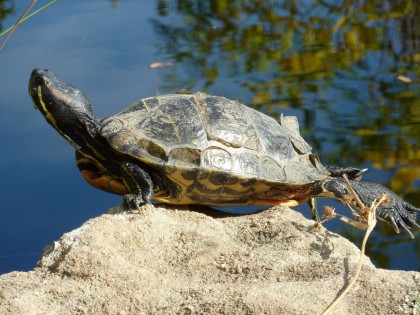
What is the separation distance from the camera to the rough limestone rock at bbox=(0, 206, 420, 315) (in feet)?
9.66

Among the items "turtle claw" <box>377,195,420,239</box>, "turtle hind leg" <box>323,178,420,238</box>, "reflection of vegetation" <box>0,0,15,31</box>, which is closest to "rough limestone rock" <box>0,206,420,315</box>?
"turtle hind leg" <box>323,178,420,238</box>

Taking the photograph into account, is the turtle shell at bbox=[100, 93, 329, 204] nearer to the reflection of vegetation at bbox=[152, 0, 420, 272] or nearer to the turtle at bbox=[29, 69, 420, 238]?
the turtle at bbox=[29, 69, 420, 238]

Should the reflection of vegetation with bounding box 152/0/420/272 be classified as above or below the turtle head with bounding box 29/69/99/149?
below

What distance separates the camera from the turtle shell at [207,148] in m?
3.90

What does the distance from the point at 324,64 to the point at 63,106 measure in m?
3.92

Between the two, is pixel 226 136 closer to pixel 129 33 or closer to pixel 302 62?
pixel 302 62

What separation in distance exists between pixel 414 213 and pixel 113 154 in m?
1.72

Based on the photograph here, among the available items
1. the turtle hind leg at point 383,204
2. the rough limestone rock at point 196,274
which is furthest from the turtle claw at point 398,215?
the rough limestone rock at point 196,274

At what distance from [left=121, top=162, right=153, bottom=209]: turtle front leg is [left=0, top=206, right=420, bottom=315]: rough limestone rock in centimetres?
9

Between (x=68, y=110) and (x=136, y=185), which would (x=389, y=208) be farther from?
(x=68, y=110)

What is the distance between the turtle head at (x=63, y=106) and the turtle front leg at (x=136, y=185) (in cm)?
36

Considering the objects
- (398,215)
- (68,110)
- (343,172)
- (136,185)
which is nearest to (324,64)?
(343,172)

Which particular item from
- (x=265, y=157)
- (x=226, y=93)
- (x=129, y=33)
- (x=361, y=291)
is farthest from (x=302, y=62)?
(x=361, y=291)

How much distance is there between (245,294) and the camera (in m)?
2.96
